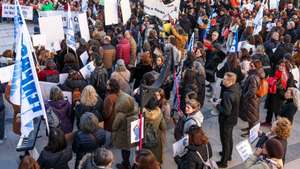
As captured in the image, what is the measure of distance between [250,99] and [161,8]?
5.77m

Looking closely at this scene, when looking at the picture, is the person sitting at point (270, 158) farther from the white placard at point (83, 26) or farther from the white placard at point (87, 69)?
the white placard at point (83, 26)

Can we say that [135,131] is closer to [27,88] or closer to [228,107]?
[27,88]

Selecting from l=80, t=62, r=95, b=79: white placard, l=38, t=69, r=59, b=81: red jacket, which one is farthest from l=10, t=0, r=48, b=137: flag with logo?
l=80, t=62, r=95, b=79: white placard

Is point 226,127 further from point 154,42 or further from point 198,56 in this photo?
point 154,42

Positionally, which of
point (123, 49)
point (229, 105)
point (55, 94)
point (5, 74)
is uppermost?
point (123, 49)

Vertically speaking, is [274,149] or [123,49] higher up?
[123,49]

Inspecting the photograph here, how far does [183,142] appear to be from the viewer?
6387 millimetres

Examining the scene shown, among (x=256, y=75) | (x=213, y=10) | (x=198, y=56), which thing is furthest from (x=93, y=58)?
(x=213, y=10)

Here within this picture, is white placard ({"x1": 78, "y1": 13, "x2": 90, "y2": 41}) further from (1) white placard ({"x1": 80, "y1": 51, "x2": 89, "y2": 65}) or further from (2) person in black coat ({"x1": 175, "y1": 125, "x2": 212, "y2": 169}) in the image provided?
(2) person in black coat ({"x1": 175, "y1": 125, "x2": 212, "y2": 169})

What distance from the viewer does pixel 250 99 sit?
9625 millimetres

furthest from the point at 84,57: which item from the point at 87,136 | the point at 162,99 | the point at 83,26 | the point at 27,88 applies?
the point at 87,136

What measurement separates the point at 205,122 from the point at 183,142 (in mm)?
4736

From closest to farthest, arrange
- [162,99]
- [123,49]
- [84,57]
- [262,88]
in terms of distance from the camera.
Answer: [162,99] < [262,88] < [84,57] < [123,49]

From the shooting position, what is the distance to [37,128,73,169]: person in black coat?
20.6ft
